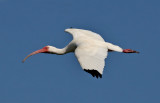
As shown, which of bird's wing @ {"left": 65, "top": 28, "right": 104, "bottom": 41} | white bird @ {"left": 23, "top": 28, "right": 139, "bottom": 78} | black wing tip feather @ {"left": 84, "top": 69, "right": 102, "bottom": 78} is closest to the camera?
black wing tip feather @ {"left": 84, "top": 69, "right": 102, "bottom": 78}

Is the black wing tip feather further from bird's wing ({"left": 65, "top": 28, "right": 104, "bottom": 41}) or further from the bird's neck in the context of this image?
the bird's neck

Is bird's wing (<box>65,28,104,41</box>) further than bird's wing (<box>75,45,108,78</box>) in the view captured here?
Yes

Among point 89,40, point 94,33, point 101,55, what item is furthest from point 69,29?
point 101,55

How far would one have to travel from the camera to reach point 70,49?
36000mm

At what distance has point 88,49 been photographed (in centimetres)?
3259

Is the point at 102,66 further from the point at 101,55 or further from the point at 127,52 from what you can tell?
the point at 127,52

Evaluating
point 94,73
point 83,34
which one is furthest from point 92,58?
point 83,34

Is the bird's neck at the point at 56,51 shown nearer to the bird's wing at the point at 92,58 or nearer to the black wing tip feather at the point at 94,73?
the bird's wing at the point at 92,58

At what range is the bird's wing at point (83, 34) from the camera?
121 ft

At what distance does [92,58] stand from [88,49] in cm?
149

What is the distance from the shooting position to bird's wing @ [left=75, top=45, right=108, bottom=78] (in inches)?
1186

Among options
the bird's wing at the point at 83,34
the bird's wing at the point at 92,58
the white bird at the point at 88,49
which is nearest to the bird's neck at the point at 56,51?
the white bird at the point at 88,49

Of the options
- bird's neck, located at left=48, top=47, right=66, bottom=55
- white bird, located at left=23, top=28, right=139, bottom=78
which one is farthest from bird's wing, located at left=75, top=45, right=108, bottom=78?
bird's neck, located at left=48, top=47, right=66, bottom=55

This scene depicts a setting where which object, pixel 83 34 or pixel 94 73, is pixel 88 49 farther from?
pixel 83 34
